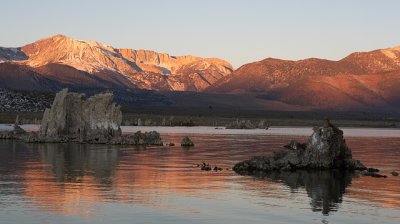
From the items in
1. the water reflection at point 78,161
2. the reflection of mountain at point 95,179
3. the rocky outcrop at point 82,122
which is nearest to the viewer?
the reflection of mountain at point 95,179

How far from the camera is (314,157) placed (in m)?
55.5

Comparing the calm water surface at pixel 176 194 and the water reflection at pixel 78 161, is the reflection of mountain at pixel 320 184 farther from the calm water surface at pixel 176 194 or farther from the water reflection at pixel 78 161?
the water reflection at pixel 78 161

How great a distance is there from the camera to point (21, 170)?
5088 centimetres

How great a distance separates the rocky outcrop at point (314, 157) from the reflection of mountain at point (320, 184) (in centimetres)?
185

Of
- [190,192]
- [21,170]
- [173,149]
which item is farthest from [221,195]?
[173,149]

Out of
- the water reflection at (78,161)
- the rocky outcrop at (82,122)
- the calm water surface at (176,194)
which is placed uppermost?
the rocky outcrop at (82,122)

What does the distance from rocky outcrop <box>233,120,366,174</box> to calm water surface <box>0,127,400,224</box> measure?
266cm

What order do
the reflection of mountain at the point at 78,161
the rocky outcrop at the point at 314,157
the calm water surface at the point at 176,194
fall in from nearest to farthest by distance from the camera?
the calm water surface at the point at 176,194 < the reflection of mountain at the point at 78,161 < the rocky outcrop at the point at 314,157

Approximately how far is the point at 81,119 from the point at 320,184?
54.1 m

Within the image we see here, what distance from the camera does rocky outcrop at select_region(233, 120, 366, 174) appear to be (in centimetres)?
5419

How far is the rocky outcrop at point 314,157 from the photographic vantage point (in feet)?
178

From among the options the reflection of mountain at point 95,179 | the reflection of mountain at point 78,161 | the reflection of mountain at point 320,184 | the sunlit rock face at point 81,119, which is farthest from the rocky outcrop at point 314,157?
the sunlit rock face at point 81,119

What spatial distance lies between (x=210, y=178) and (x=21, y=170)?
46.6 ft

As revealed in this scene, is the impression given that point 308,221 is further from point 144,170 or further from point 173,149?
point 173,149
